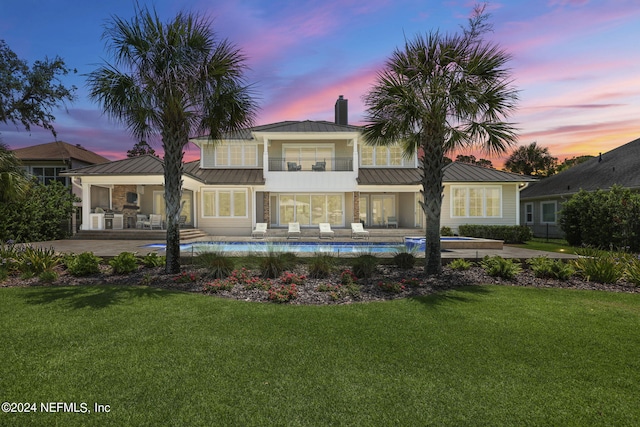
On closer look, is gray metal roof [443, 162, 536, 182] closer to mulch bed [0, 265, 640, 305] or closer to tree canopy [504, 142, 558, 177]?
mulch bed [0, 265, 640, 305]

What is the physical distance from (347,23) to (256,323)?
33.7 ft

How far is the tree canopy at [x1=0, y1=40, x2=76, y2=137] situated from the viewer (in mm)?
16125

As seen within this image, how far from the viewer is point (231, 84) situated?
344 inches

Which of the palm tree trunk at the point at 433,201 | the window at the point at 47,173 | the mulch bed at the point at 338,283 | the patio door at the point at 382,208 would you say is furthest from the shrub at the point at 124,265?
the window at the point at 47,173

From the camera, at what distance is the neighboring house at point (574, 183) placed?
19.8 metres

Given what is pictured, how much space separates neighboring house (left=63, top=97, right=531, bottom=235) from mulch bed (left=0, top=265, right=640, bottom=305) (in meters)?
11.5

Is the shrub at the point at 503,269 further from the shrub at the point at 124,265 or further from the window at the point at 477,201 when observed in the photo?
the window at the point at 477,201

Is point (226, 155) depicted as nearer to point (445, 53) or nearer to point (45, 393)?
point (445, 53)

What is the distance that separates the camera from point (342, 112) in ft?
82.3

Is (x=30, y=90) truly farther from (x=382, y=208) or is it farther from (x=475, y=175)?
(x=475, y=175)

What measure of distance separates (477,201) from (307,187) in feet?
36.7

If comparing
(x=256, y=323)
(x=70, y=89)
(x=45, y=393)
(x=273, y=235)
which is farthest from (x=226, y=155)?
(x=45, y=393)

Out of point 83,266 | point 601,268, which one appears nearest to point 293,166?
point 83,266

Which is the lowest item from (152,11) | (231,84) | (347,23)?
(231,84)
